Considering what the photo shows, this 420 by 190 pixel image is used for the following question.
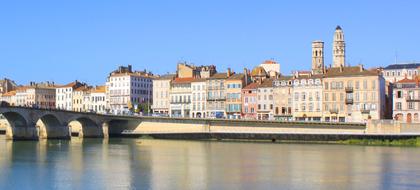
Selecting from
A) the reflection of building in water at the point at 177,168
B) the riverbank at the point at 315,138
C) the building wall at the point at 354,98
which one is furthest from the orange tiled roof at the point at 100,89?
the reflection of building in water at the point at 177,168

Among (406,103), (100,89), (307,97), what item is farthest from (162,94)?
(406,103)

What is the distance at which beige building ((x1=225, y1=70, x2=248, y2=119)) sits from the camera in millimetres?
96688

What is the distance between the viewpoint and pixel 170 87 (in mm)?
105438

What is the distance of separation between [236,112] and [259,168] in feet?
169

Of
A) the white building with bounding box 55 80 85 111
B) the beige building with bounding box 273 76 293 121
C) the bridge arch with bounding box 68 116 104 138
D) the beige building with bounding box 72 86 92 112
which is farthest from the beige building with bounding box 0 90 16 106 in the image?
the beige building with bounding box 273 76 293 121

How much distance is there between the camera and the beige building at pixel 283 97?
91688 millimetres

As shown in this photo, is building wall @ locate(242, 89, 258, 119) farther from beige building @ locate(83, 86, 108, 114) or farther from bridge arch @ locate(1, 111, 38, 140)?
beige building @ locate(83, 86, 108, 114)

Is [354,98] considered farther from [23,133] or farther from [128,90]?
[128,90]

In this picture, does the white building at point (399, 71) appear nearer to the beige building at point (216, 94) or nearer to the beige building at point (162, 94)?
the beige building at point (216, 94)

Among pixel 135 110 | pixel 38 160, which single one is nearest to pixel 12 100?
pixel 135 110

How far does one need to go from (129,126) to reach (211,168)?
47.5 meters

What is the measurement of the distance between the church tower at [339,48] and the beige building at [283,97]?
30.5 meters

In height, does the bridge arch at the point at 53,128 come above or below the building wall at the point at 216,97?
below

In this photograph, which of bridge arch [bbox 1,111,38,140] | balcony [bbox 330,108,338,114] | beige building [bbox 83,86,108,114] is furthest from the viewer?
beige building [bbox 83,86,108,114]
